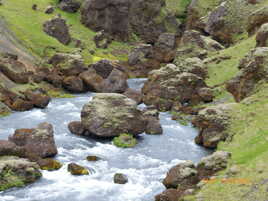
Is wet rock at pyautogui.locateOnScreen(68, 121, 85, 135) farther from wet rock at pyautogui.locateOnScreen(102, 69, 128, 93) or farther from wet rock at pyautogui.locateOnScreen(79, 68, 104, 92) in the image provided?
wet rock at pyautogui.locateOnScreen(79, 68, 104, 92)

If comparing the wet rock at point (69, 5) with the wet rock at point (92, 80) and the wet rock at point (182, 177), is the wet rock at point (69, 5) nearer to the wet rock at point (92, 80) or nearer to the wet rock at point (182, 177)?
the wet rock at point (92, 80)

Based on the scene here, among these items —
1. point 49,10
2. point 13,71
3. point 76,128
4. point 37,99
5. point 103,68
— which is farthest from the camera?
point 49,10

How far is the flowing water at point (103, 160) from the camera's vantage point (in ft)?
100

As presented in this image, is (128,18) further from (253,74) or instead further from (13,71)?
(253,74)

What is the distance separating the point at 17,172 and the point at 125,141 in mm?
14879

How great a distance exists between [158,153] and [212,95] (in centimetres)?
2520

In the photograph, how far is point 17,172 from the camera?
3238cm

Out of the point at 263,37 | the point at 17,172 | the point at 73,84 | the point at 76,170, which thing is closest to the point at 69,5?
the point at 73,84

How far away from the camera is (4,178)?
31.5 m

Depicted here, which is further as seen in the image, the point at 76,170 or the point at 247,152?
the point at 76,170

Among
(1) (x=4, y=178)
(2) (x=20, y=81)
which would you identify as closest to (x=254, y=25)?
(2) (x=20, y=81)

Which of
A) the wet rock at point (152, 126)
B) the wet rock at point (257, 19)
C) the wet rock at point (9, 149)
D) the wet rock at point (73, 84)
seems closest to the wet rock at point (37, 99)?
the wet rock at point (73, 84)

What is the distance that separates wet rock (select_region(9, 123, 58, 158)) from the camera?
37.8 m

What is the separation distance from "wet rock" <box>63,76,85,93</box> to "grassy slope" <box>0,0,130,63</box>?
1455cm
